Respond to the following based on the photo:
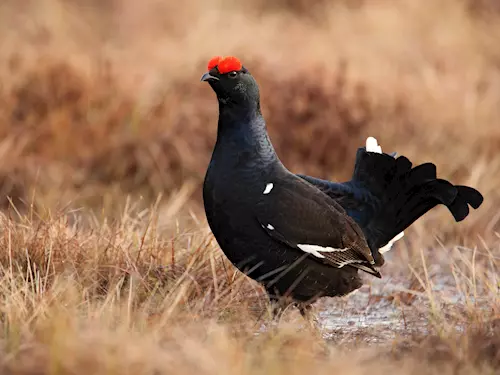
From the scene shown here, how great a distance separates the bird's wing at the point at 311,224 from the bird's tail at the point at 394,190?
1.32ft

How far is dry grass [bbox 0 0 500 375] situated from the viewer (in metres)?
3.64

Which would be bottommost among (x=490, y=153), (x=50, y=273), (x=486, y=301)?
(x=50, y=273)

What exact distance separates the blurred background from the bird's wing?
1.61 metres

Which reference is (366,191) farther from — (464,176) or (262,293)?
(464,176)

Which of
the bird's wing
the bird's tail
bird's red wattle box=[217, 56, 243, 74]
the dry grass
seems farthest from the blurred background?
bird's red wattle box=[217, 56, 243, 74]

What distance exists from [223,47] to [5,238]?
5034mm

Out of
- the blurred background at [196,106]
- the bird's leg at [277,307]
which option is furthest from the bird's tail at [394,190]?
the blurred background at [196,106]

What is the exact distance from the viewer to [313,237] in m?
4.50

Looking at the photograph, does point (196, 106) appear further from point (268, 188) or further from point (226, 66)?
point (268, 188)

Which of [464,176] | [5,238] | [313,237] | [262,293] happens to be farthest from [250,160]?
[464,176]

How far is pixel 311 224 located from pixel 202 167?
A: 3338mm

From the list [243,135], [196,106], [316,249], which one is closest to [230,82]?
[243,135]

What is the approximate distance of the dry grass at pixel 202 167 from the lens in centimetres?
364

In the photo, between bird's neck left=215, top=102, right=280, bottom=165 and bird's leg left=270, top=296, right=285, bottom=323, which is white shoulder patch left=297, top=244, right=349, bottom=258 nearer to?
bird's leg left=270, top=296, right=285, bottom=323
